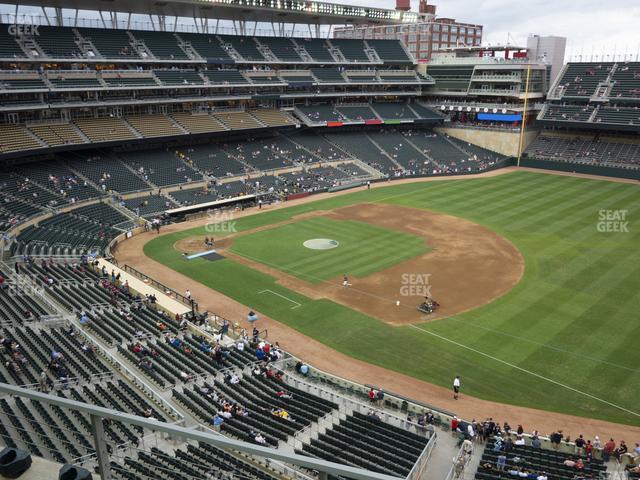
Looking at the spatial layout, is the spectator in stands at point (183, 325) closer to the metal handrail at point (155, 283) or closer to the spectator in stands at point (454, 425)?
the metal handrail at point (155, 283)

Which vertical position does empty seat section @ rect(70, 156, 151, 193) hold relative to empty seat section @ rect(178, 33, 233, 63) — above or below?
below

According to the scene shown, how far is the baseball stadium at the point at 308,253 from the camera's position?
2183cm

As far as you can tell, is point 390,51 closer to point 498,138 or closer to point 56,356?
point 498,138

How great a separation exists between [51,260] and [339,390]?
27622mm

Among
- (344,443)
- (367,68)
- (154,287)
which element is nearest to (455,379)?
(344,443)

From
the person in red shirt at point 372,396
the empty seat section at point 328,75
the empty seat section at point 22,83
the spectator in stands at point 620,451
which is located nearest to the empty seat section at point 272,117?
the empty seat section at point 328,75

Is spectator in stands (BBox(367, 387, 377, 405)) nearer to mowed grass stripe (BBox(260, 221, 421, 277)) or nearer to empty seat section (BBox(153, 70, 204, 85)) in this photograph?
mowed grass stripe (BBox(260, 221, 421, 277))

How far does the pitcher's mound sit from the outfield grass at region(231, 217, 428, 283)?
57 cm

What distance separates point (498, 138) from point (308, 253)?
58.9 metres

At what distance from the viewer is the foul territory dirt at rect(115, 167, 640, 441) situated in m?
25.0

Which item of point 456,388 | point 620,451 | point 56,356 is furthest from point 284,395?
point 620,451

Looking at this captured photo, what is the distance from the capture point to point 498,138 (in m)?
92.8

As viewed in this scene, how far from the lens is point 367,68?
102m

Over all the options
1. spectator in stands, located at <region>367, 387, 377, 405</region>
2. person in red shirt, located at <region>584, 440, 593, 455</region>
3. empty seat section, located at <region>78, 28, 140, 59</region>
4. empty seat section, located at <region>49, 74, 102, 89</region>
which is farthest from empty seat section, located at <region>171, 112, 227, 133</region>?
person in red shirt, located at <region>584, 440, 593, 455</region>
